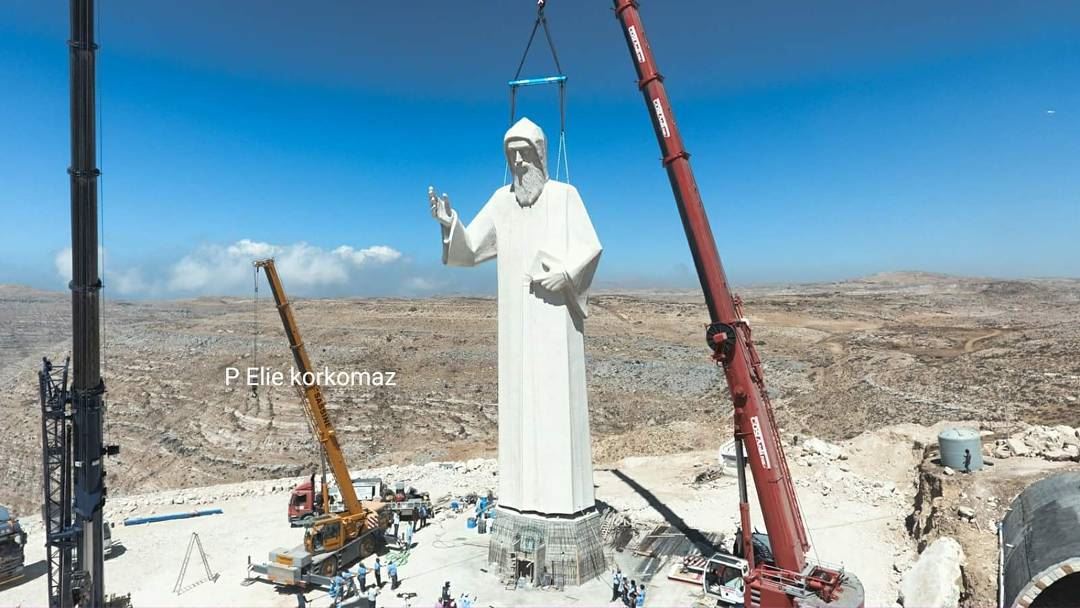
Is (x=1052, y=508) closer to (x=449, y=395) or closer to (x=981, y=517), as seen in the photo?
(x=981, y=517)

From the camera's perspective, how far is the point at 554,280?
52.2 ft

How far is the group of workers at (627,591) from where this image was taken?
15.0 metres

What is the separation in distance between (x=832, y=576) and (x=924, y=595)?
3712 mm

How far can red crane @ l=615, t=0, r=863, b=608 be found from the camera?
12617 mm

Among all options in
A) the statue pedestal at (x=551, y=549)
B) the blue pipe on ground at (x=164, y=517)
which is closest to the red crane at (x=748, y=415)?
the statue pedestal at (x=551, y=549)

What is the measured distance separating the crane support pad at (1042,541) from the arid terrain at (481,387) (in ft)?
60.3

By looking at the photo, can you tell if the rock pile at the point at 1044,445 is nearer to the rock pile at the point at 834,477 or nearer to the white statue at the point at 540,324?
the rock pile at the point at 834,477

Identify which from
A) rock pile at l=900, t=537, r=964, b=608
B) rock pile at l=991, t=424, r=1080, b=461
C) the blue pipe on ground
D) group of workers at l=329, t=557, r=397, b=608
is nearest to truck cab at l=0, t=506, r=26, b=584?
the blue pipe on ground

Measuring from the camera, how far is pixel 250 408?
47.5 metres

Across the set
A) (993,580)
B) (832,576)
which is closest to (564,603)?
(832,576)

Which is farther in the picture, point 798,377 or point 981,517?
point 798,377

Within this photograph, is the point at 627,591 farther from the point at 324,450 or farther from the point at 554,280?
the point at 324,450

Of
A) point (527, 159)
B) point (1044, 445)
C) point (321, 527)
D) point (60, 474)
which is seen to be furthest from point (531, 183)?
point (1044, 445)

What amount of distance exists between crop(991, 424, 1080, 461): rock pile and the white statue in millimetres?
16071
